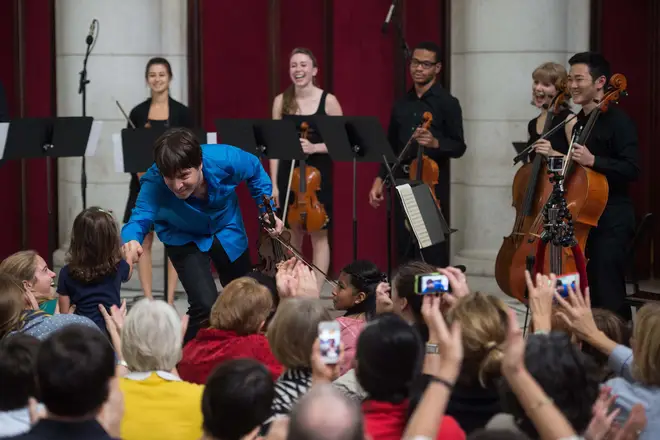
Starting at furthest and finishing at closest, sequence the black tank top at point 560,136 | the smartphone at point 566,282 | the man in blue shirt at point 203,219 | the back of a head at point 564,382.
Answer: the black tank top at point 560,136 → the man in blue shirt at point 203,219 → the smartphone at point 566,282 → the back of a head at point 564,382

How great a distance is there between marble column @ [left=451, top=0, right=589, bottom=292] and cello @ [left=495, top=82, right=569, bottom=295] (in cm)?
162

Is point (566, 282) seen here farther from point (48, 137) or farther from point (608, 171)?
point (48, 137)

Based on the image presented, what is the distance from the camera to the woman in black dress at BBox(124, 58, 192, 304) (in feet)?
26.2

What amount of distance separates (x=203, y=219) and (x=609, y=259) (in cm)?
202

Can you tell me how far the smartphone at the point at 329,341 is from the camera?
11.2 ft

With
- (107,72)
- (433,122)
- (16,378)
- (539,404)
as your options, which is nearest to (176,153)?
(16,378)

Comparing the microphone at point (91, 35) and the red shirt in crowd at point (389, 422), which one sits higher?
the microphone at point (91, 35)

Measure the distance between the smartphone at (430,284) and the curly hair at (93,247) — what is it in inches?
86.5

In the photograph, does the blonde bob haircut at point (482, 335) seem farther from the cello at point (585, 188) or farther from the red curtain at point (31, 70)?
the red curtain at point (31, 70)

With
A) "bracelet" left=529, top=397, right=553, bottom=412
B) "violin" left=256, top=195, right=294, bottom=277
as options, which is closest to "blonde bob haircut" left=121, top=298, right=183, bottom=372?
"bracelet" left=529, top=397, right=553, bottom=412

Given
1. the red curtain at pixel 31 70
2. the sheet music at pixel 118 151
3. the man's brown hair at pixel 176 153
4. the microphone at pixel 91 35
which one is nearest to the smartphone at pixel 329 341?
the man's brown hair at pixel 176 153

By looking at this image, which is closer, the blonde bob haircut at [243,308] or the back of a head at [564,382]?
the back of a head at [564,382]

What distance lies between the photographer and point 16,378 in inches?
133

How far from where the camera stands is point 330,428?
7.83 feet
